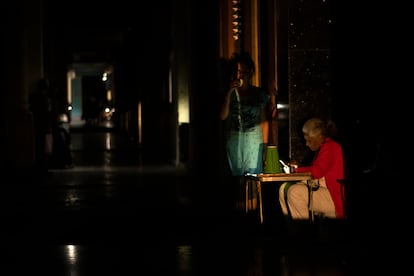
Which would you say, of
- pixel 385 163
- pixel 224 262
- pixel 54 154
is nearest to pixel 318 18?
pixel 385 163

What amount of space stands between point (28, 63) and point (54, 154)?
7.95ft

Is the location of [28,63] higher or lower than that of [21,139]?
higher

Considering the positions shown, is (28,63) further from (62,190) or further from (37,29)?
(62,190)

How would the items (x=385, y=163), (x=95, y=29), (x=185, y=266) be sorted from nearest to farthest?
(x=185, y=266) < (x=385, y=163) < (x=95, y=29)

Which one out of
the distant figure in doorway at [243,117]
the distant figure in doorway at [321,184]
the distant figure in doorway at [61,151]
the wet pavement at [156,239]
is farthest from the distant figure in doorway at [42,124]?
the distant figure in doorway at [321,184]

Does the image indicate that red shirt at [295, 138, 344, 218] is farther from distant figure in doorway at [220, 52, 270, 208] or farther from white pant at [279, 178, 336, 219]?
distant figure in doorway at [220, 52, 270, 208]

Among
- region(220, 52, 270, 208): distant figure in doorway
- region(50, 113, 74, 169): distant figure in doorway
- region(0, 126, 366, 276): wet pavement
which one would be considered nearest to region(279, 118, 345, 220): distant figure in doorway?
region(0, 126, 366, 276): wet pavement

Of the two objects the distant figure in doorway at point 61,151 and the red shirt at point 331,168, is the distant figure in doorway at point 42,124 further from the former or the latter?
the red shirt at point 331,168

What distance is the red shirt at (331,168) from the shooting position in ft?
30.1

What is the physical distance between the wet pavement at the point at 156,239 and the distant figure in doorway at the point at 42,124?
5794mm

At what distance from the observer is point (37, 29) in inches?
886

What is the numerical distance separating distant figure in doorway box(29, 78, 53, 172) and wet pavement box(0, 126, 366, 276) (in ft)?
19.0

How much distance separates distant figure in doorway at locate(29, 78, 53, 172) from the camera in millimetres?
21078

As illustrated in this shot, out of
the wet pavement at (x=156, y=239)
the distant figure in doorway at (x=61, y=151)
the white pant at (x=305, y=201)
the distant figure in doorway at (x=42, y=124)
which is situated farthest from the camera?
the distant figure in doorway at (x=61, y=151)
